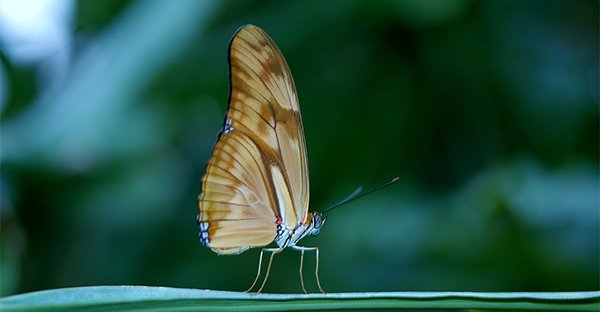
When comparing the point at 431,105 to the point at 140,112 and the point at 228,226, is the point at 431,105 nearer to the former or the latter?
the point at 140,112

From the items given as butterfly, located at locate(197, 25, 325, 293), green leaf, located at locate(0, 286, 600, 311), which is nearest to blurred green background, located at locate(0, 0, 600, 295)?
butterfly, located at locate(197, 25, 325, 293)

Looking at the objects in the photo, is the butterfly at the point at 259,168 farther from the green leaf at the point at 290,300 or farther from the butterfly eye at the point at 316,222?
the green leaf at the point at 290,300

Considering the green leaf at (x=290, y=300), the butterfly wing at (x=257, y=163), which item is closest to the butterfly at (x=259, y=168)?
the butterfly wing at (x=257, y=163)

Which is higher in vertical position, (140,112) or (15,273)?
(140,112)

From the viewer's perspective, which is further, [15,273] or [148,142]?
[148,142]

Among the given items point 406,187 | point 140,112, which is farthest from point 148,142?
point 406,187

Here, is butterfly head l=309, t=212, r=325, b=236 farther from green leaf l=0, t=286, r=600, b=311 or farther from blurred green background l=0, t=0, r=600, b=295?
blurred green background l=0, t=0, r=600, b=295

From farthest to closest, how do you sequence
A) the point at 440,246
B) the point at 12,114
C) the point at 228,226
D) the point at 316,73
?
the point at 316,73
the point at 12,114
the point at 440,246
the point at 228,226
